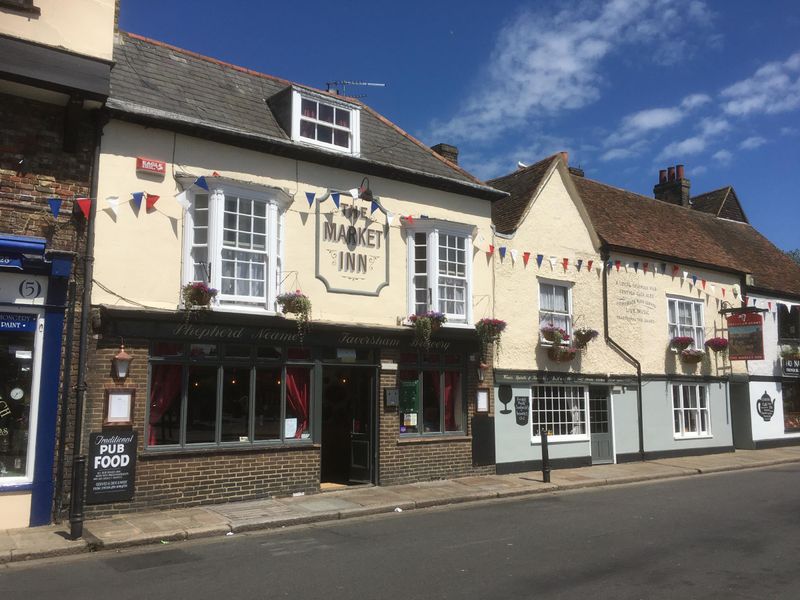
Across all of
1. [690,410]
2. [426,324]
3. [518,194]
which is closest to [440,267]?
[426,324]

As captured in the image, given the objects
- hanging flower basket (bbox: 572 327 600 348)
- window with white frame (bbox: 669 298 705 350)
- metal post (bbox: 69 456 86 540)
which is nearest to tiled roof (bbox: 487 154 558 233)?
hanging flower basket (bbox: 572 327 600 348)

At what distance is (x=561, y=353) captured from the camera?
16.5 meters

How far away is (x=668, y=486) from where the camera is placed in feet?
46.8

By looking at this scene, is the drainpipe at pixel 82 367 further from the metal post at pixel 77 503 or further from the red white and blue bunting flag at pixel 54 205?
the red white and blue bunting flag at pixel 54 205

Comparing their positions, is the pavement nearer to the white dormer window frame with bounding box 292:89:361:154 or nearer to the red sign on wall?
the red sign on wall

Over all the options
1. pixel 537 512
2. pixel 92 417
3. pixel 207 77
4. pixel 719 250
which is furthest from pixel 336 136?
pixel 719 250

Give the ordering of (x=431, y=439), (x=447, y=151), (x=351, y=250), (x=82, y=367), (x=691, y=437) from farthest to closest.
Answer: (x=691, y=437)
(x=447, y=151)
(x=431, y=439)
(x=351, y=250)
(x=82, y=367)

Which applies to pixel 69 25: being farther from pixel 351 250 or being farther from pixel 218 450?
pixel 218 450

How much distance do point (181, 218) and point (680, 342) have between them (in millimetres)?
14414

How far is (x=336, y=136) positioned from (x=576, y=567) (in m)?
9.65

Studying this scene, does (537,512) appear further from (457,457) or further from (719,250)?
(719,250)

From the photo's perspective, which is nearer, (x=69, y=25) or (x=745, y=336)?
(x=69, y=25)

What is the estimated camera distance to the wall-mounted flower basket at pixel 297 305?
39.8 ft

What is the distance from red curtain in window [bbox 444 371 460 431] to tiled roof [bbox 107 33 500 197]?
14.1 ft
